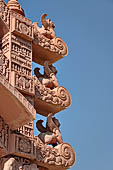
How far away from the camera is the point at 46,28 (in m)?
13.1

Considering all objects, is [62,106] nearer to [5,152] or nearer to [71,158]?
[71,158]

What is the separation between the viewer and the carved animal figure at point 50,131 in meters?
11.3

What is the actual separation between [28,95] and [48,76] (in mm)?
1414

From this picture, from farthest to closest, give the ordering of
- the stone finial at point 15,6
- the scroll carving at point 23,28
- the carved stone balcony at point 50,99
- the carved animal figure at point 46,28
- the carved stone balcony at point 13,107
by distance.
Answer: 1. the carved animal figure at point 46,28
2. the stone finial at point 15,6
3. the scroll carving at point 23,28
4. the carved stone balcony at point 50,99
5. the carved stone balcony at point 13,107

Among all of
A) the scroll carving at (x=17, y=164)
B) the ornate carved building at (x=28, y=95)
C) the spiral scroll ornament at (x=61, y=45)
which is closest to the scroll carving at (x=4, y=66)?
the ornate carved building at (x=28, y=95)

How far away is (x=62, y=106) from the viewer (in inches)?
475

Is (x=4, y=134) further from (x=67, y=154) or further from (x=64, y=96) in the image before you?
(x=64, y=96)

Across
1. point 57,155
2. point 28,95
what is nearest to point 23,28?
point 28,95

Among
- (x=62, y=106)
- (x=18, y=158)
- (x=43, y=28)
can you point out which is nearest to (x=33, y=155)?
(x=18, y=158)

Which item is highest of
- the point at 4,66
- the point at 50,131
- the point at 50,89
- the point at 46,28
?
the point at 46,28

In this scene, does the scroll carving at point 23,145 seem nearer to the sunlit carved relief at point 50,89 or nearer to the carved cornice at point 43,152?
the carved cornice at point 43,152

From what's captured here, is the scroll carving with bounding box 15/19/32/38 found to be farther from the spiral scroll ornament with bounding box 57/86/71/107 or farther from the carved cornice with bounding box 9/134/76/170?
the carved cornice with bounding box 9/134/76/170

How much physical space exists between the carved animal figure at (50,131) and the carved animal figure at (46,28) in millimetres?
2537

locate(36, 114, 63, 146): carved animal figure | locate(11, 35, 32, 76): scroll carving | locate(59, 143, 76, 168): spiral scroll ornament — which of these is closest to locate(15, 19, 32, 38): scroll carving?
locate(11, 35, 32, 76): scroll carving
